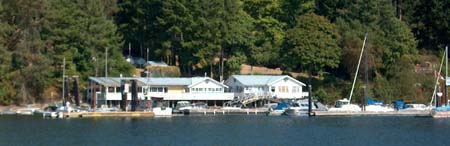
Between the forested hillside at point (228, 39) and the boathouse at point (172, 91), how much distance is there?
8.56 ft

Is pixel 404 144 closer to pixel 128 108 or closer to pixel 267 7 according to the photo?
pixel 128 108

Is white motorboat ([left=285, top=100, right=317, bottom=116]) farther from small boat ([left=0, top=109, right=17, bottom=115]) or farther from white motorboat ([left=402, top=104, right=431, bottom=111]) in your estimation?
small boat ([left=0, top=109, right=17, bottom=115])

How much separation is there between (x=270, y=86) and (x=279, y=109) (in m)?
7.42

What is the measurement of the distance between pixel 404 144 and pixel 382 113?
2894 centimetres

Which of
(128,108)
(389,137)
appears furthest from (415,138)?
(128,108)

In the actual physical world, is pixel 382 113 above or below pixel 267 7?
Result: below

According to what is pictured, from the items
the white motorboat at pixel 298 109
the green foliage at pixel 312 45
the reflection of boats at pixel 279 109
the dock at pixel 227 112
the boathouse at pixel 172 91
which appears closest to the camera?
the white motorboat at pixel 298 109

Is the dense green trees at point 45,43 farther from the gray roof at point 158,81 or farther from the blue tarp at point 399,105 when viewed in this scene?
the blue tarp at point 399,105

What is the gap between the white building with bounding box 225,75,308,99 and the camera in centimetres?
10298

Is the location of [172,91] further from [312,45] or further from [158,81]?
[312,45]

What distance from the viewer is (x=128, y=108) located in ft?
312

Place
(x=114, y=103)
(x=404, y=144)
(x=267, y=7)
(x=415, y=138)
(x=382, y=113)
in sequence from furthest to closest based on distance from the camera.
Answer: (x=267, y=7) → (x=114, y=103) → (x=382, y=113) → (x=415, y=138) → (x=404, y=144)

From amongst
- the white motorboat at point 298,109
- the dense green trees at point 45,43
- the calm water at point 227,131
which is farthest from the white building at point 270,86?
the calm water at point 227,131

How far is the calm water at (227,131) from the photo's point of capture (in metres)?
66.1
